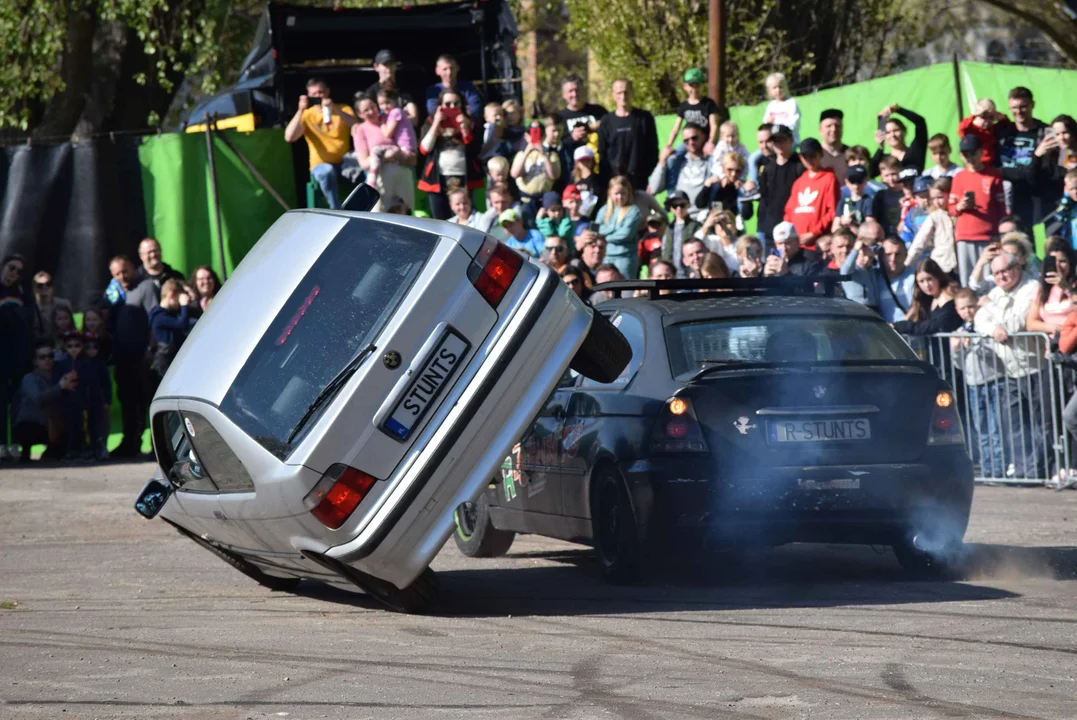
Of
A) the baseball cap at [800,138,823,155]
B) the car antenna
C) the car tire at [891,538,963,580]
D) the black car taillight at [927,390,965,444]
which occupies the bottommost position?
the car tire at [891,538,963,580]

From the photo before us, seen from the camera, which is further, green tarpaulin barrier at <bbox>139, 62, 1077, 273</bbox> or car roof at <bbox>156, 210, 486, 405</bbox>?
green tarpaulin barrier at <bbox>139, 62, 1077, 273</bbox>

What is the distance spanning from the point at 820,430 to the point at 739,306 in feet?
3.31

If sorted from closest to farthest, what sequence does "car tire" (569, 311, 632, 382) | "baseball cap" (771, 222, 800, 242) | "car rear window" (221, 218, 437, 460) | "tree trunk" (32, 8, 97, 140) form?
1. "car rear window" (221, 218, 437, 460)
2. "car tire" (569, 311, 632, 382)
3. "baseball cap" (771, 222, 800, 242)
4. "tree trunk" (32, 8, 97, 140)

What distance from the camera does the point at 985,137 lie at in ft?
51.3

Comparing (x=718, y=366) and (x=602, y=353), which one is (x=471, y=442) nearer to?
(x=602, y=353)

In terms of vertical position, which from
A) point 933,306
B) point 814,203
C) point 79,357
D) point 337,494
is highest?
point 814,203

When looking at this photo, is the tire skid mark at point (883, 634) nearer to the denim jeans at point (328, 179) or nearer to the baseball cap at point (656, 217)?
the baseball cap at point (656, 217)

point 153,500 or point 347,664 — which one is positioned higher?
point 153,500

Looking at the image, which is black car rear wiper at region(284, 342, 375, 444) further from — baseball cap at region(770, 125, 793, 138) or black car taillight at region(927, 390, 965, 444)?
baseball cap at region(770, 125, 793, 138)

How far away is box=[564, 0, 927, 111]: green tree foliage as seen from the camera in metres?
29.3

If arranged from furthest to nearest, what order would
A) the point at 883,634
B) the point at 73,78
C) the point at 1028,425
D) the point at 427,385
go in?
the point at 73,78
the point at 1028,425
the point at 427,385
the point at 883,634

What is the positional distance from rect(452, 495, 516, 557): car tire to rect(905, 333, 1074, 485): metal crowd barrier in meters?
4.76

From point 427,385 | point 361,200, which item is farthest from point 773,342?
point 361,200

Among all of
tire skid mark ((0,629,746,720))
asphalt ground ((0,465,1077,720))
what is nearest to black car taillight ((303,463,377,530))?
asphalt ground ((0,465,1077,720))
